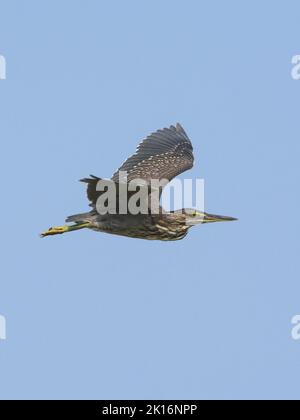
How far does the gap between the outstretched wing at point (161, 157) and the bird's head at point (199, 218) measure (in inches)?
40.3

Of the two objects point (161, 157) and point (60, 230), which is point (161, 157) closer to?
point (161, 157)

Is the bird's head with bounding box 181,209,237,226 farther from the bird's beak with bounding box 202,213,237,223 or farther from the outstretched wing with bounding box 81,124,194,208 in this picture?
the outstretched wing with bounding box 81,124,194,208

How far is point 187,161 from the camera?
17484mm

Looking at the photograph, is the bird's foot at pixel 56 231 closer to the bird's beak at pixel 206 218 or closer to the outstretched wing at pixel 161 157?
the outstretched wing at pixel 161 157

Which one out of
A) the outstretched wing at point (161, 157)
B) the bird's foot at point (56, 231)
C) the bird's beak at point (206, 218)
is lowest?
Result: the bird's foot at point (56, 231)

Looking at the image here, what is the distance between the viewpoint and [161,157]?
57.2 ft

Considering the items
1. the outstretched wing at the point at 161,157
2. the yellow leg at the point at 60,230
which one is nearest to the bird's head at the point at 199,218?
the outstretched wing at the point at 161,157

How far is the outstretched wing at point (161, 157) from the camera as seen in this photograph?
16.9 meters

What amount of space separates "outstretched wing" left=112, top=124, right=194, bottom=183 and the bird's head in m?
1.02

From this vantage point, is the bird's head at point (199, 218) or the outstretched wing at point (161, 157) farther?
the outstretched wing at point (161, 157)

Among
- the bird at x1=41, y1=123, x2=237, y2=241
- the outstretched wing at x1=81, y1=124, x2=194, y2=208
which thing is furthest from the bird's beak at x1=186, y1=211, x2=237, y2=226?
the outstretched wing at x1=81, y1=124, x2=194, y2=208
